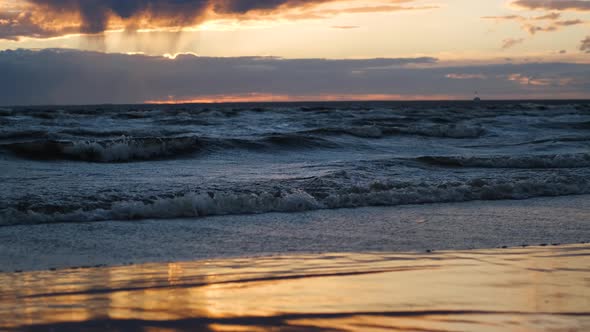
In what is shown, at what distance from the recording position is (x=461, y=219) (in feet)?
29.0

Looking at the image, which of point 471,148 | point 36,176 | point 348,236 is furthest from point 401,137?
point 348,236

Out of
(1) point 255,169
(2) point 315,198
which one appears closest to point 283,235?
(2) point 315,198

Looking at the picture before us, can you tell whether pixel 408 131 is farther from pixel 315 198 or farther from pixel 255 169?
pixel 315 198

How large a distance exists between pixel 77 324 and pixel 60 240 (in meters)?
3.31

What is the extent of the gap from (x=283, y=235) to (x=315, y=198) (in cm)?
243

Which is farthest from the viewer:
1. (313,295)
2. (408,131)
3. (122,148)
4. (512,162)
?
(408,131)

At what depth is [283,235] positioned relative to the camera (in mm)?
7547

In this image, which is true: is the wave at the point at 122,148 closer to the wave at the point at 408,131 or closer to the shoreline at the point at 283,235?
the wave at the point at 408,131

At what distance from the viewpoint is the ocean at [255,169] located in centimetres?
914

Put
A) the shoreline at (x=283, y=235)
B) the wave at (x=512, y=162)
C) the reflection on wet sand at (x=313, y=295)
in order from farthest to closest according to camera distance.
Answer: the wave at (x=512, y=162), the shoreline at (x=283, y=235), the reflection on wet sand at (x=313, y=295)

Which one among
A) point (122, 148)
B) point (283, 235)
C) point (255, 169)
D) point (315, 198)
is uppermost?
point (122, 148)

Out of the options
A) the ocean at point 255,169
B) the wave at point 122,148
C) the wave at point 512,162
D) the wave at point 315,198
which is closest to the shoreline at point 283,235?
the wave at point 315,198

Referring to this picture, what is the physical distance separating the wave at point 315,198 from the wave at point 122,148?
6775mm

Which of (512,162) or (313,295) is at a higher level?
(512,162)
